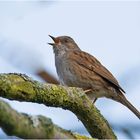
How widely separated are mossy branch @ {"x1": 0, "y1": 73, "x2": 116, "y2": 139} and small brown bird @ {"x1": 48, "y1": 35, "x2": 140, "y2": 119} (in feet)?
9.51

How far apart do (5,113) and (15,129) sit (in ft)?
0.26

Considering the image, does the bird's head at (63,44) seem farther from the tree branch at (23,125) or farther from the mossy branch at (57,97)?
the tree branch at (23,125)

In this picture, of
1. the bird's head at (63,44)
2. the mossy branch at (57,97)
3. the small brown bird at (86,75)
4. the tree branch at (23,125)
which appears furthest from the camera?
the bird's head at (63,44)

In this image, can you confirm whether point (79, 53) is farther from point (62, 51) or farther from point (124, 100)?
point (124, 100)

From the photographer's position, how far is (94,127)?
3188 millimetres

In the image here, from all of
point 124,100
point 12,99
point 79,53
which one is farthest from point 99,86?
point 12,99

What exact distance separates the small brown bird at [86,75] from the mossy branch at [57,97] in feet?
9.51

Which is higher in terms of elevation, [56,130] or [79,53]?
[79,53]

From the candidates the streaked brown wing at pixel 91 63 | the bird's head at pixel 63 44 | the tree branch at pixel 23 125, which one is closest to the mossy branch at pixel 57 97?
the tree branch at pixel 23 125

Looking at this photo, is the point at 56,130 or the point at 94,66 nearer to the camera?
the point at 56,130

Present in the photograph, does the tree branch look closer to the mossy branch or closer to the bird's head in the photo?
the mossy branch

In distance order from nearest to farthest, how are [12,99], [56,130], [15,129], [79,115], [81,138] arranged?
1. [15,129]
2. [56,130]
3. [81,138]
4. [12,99]
5. [79,115]

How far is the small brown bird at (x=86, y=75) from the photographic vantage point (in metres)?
6.40

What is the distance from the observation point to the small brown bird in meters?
6.40
